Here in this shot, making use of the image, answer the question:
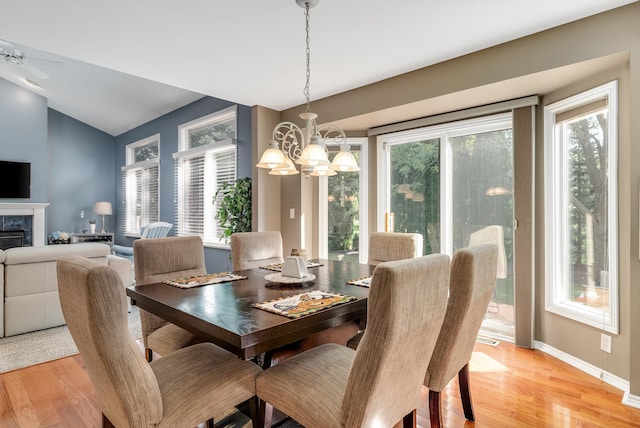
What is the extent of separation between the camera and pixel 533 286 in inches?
121

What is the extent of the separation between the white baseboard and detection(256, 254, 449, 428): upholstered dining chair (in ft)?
5.38

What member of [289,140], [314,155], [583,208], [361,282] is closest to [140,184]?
[289,140]

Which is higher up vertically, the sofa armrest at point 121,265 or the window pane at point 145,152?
the window pane at point 145,152

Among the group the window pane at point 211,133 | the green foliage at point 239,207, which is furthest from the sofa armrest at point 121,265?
the window pane at point 211,133

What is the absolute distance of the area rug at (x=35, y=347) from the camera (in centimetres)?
273

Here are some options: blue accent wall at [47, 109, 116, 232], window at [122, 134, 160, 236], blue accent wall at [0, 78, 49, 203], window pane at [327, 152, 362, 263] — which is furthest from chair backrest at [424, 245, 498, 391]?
blue accent wall at [47, 109, 116, 232]

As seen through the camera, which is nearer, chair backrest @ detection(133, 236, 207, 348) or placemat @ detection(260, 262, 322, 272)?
chair backrest @ detection(133, 236, 207, 348)

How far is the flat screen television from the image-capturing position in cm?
614

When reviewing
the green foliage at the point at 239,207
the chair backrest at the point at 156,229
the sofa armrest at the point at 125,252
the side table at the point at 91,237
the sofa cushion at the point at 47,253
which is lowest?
the sofa armrest at the point at 125,252

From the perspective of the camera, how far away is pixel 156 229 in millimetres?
5691

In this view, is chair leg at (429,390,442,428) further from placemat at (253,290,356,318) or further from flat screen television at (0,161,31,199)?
flat screen television at (0,161,31,199)

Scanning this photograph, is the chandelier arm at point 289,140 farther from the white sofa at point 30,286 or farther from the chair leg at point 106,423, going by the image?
the white sofa at point 30,286

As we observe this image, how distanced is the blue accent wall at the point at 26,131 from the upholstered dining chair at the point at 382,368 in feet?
23.3

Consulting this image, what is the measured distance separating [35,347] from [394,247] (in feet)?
10.1
